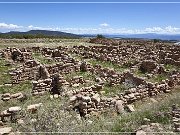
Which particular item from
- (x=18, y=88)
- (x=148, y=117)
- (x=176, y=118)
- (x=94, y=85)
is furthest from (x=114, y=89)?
(x=176, y=118)

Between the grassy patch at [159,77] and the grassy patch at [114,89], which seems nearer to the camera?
the grassy patch at [114,89]

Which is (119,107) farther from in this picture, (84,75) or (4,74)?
(4,74)

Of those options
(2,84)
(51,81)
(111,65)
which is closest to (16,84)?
(2,84)

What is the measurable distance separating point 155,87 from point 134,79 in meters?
3.40

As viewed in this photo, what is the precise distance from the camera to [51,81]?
63.8 ft

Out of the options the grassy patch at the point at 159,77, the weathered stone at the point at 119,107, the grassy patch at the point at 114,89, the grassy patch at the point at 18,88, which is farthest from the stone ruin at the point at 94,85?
the grassy patch at the point at 18,88

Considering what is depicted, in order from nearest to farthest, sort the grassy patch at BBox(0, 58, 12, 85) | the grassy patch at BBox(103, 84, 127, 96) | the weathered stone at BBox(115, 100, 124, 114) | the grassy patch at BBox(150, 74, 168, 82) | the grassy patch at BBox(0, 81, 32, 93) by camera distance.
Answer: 1. the weathered stone at BBox(115, 100, 124, 114)
2. the grassy patch at BBox(103, 84, 127, 96)
3. the grassy patch at BBox(0, 81, 32, 93)
4. the grassy patch at BBox(150, 74, 168, 82)
5. the grassy patch at BBox(0, 58, 12, 85)

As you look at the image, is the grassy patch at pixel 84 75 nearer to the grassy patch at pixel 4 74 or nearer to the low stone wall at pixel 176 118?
the grassy patch at pixel 4 74

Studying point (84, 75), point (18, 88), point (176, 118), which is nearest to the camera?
point (176, 118)

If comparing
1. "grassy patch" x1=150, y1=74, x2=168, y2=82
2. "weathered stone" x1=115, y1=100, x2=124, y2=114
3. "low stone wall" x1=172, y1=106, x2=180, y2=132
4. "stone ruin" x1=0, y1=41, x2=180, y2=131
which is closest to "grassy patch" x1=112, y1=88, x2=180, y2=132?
"low stone wall" x1=172, y1=106, x2=180, y2=132

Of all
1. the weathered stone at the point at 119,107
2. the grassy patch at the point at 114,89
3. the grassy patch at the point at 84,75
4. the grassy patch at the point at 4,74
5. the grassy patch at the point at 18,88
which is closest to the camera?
the weathered stone at the point at 119,107

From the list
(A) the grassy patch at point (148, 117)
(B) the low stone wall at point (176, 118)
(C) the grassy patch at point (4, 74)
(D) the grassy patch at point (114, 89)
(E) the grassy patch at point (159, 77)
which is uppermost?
(B) the low stone wall at point (176, 118)


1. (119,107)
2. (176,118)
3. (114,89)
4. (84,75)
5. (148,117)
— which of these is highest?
(176,118)

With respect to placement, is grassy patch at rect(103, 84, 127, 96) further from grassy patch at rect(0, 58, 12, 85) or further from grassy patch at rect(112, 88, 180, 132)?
grassy patch at rect(0, 58, 12, 85)
